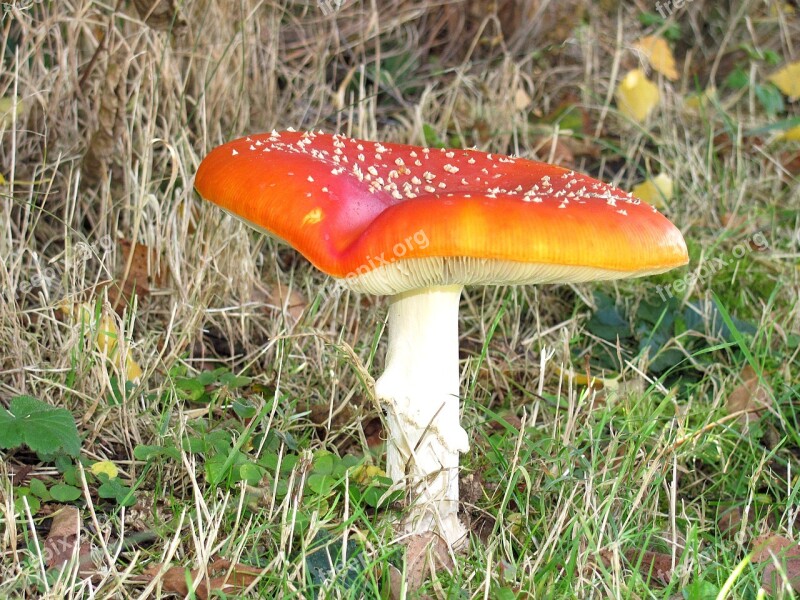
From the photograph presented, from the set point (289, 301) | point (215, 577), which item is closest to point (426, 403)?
point (215, 577)

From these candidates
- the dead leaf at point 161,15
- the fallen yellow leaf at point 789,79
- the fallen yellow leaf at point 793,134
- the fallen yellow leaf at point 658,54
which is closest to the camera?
the dead leaf at point 161,15

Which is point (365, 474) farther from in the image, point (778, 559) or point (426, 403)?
point (778, 559)

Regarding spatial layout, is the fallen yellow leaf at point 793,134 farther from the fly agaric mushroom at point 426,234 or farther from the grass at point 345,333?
the fly agaric mushroom at point 426,234

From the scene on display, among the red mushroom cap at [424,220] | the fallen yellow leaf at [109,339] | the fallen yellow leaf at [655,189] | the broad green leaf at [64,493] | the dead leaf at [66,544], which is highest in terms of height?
the red mushroom cap at [424,220]

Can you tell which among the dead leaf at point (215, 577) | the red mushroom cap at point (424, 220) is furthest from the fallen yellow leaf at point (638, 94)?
the dead leaf at point (215, 577)

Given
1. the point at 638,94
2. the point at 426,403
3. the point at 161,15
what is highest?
the point at 161,15
